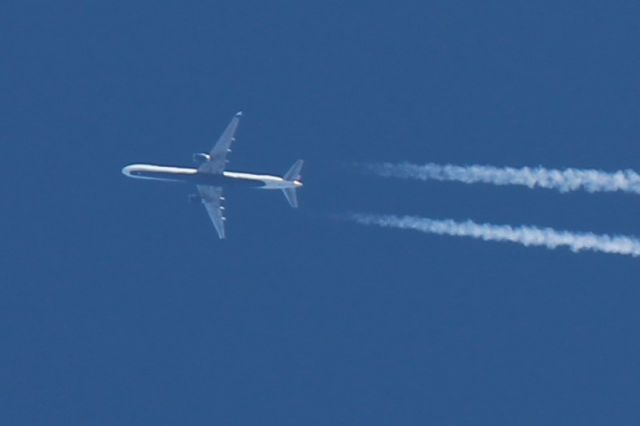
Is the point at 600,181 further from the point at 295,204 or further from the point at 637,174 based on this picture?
the point at 295,204

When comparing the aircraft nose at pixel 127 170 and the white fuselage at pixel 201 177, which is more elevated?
the white fuselage at pixel 201 177

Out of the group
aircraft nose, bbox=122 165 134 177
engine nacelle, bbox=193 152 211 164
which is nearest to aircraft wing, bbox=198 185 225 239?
engine nacelle, bbox=193 152 211 164

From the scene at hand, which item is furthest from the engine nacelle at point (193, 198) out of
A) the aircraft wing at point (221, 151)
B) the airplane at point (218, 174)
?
the aircraft wing at point (221, 151)

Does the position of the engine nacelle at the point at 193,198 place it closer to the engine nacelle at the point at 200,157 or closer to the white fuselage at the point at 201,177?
the white fuselage at the point at 201,177

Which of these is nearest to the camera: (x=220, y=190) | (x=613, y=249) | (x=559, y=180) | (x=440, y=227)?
(x=613, y=249)

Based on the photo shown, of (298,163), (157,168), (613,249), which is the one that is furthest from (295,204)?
(613,249)

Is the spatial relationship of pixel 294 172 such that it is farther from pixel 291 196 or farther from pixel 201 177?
pixel 201 177
